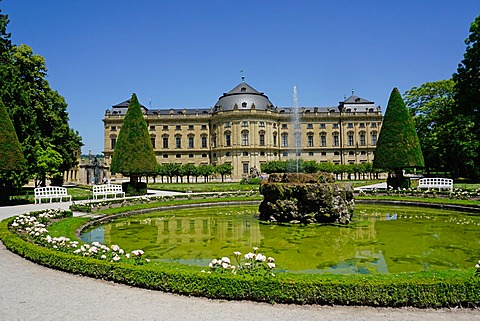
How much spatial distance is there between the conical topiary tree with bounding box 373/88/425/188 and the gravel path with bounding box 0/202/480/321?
17.8 metres

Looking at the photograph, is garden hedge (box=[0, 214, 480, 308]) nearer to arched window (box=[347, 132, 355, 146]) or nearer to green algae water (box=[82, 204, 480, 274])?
green algae water (box=[82, 204, 480, 274])

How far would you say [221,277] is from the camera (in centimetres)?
454

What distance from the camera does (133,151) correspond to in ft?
66.7

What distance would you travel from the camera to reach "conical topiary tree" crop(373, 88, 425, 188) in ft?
68.0

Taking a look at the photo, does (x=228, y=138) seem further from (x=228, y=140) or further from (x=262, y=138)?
(x=262, y=138)

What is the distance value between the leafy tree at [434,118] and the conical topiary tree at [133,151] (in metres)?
24.7

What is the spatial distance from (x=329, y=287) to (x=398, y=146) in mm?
18381

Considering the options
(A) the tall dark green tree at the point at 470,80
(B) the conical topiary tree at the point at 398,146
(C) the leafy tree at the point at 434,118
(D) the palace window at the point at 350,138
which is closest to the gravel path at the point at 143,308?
(B) the conical topiary tree at the point at 398,146

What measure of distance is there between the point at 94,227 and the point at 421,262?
8688mm

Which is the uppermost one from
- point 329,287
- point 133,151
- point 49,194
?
point 133,151

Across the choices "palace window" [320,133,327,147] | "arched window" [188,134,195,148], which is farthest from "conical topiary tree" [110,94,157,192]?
"palace window" [320,133,327,147]

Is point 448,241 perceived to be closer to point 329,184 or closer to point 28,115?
point 329,184

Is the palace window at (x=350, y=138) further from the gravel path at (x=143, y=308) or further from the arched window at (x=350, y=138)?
the gravel path at (x=143, y=308)

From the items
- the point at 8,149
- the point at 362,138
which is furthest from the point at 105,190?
the point at 362,138
